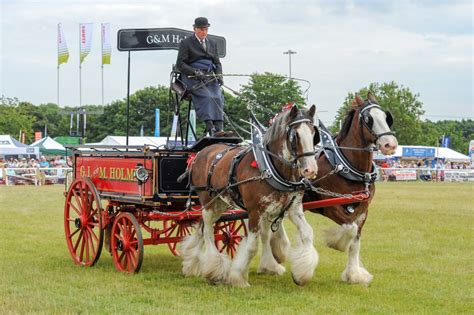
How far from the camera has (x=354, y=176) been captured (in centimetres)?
823

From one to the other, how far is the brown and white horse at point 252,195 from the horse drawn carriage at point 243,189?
0.5 inches

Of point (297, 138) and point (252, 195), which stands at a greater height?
point (297, 138)

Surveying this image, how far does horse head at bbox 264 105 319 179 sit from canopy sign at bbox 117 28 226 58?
9.09 feet

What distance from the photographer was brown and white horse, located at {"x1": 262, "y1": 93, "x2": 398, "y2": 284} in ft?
26.6

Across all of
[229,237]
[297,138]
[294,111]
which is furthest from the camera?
[229,237]

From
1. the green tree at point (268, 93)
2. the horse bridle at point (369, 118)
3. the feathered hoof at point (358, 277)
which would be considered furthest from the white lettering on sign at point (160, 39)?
the feathered hoof at point (358, 277)

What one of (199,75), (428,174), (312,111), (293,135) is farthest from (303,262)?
(428,174)

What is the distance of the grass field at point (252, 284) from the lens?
6988 millimetres

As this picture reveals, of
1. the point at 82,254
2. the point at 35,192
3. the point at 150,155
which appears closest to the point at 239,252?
the point at 150,155

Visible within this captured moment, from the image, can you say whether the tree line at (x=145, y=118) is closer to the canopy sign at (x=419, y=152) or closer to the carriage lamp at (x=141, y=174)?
the canopy sign at (x=419, y=152)

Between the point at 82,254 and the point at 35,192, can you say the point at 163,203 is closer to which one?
the point at 82,254

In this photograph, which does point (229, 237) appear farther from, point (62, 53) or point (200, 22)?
point (62, 53)

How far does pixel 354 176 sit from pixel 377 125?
2.17ft

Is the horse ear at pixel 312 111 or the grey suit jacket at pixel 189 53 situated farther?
the grey suit jacket at pixel 189 53
